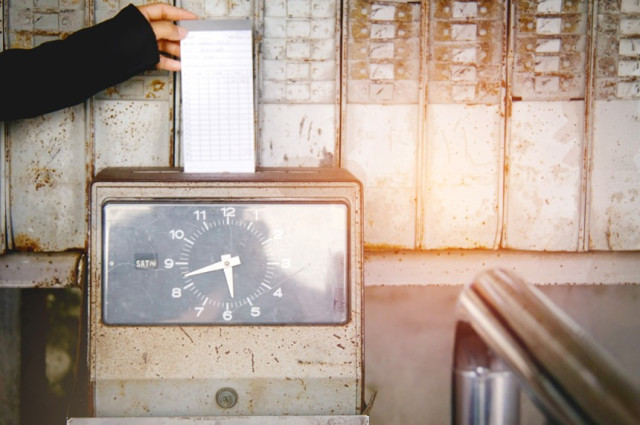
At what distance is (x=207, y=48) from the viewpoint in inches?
49.1

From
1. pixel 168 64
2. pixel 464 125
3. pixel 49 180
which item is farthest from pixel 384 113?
pixel 49 180

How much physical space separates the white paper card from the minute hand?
223 mm

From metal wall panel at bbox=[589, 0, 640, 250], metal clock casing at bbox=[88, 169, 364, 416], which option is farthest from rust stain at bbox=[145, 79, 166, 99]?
metal wall panel at bbox=[589, 0, 640, 250]

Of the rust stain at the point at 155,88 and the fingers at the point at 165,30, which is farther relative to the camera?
the rust stain at the point at 155,88

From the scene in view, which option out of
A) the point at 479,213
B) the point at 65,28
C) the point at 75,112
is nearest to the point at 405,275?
the point at 479,213

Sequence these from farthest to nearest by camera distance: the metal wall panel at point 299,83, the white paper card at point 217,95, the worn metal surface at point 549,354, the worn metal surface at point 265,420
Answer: the metal wall panel at point 299,83, the white paper card at point 217,95, the worn metal surface at point 265,420, the worn metal surface at point 549,354

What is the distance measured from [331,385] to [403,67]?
79cm

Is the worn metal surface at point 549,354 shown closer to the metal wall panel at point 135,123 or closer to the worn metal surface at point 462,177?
the worn metal surface at point 462,177

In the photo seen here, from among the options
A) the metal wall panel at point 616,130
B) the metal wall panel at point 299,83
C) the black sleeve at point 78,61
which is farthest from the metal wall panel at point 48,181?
the metal wall panel at point 616,130

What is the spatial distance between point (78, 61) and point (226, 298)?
0.63 m

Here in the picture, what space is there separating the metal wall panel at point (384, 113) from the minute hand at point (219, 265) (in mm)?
457

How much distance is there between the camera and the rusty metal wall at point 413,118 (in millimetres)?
1408

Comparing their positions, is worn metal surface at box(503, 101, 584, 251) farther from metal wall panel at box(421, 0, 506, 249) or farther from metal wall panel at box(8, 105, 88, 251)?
metal wall panel at box(8, 105, 88, 251)

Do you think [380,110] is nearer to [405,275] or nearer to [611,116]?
[405,275]
